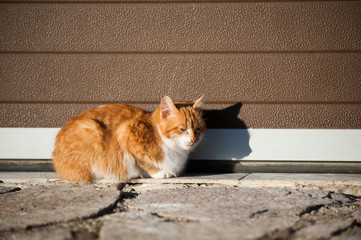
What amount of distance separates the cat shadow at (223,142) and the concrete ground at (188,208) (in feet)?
0.73

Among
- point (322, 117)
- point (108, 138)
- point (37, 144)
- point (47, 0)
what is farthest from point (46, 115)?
point (322, 117)

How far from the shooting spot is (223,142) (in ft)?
10.3

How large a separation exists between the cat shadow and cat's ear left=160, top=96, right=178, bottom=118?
29 cm

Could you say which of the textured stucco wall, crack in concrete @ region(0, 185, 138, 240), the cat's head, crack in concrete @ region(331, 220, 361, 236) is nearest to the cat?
the cat's head

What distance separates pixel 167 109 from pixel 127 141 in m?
0.36

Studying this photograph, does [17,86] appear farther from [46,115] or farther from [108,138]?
[108,138]

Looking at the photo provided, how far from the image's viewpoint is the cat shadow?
10.2ft

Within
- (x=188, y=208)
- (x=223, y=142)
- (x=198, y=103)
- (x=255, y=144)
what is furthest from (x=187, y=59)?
(x=188, y=208)

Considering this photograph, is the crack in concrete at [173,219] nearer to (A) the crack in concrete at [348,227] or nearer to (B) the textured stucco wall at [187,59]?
(A) the crack in concrete at [348,227]

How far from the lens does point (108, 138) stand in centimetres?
291

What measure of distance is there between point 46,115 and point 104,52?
657 millimetres

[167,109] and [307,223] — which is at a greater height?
[167,109]

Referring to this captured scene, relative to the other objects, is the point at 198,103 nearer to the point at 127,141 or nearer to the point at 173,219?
the point at 127,141

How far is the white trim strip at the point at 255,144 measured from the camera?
3.03 meters
